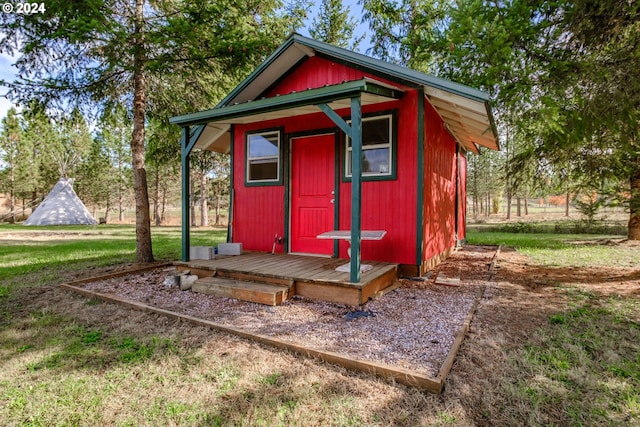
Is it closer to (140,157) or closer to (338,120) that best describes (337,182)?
(338,120)

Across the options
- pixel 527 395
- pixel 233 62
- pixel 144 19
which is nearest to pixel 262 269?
pixel 527 395

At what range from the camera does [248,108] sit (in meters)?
4.92

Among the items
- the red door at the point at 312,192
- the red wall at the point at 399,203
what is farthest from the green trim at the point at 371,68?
the red door at the point at 312,192

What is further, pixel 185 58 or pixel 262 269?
pixel 185 58

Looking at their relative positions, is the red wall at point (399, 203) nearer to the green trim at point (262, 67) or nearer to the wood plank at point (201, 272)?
the green trim at point (262, 67)

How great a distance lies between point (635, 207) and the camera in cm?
527

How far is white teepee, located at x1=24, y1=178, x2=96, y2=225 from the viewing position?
20.5 m

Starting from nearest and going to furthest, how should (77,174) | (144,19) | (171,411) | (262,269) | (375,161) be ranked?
(171,411)
(262,269)
(375,161)
(144,19)
(77,174)

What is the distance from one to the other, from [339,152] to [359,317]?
311 cm

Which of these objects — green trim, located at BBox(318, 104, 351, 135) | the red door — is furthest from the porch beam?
the red door

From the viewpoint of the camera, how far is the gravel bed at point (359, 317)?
286 centimetres

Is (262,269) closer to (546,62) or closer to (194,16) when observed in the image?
(194,16)

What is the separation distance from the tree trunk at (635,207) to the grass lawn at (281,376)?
2106mm

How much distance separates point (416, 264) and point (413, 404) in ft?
10.8
